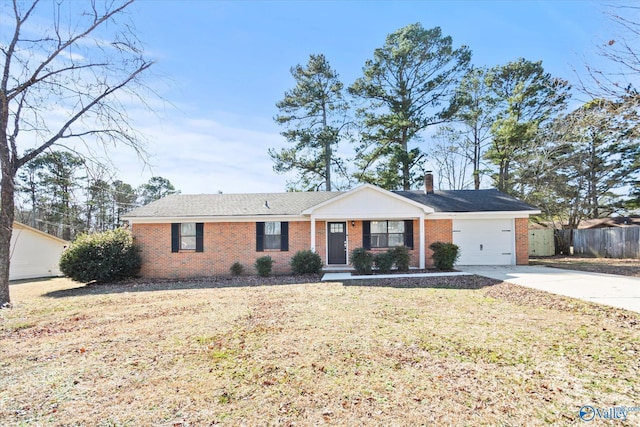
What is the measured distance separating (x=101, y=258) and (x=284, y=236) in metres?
7.19

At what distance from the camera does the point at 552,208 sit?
74.9 ft

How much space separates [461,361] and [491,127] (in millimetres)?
23797

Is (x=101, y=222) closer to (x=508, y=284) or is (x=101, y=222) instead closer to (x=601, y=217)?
(x=508, y=284)

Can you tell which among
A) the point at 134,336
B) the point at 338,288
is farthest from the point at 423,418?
the point at 338,288

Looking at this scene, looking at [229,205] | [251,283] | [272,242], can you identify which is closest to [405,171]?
[272,242]

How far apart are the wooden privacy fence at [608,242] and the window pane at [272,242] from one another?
57.7ft

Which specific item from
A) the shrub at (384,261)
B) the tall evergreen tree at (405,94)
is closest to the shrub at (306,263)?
the shrub at (384,261)

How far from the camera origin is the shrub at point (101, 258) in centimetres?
1236

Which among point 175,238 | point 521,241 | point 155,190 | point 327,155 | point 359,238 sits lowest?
point 521,241

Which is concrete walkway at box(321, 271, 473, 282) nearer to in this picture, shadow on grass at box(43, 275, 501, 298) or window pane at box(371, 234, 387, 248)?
shadow on grass at box(43, 275, 501, 298)

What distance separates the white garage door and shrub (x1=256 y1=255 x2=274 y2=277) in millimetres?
8519

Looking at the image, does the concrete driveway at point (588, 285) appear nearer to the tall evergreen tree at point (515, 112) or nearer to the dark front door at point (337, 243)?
the dark front door at point (337, 243)

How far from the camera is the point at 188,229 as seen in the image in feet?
46.9

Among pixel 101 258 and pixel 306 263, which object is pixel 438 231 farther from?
pixel 101 258
